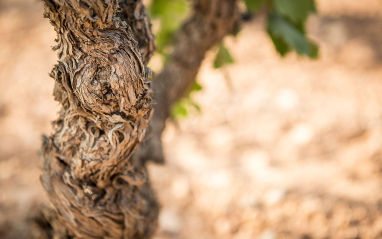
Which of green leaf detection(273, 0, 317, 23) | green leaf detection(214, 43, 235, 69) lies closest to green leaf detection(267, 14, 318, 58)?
green leaf detection(273, 0, 317, 23)

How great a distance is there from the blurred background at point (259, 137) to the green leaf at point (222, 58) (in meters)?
0.07

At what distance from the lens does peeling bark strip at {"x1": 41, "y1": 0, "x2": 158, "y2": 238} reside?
0.52m

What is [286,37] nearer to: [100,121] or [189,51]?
[189,51]

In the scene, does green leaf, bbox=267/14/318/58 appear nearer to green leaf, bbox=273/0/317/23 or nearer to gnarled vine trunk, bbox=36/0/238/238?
green leaf, bbox=273/0/317/23

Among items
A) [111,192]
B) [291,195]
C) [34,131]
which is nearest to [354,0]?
[291,195]

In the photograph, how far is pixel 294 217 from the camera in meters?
1.44

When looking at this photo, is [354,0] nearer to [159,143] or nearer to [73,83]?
[159,143]

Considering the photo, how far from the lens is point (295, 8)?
100 centimetres

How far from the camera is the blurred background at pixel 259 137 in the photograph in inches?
57.0

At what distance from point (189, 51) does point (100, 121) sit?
0.65m

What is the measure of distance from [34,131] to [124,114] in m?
1.60

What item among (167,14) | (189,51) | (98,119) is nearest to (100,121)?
(98,119)

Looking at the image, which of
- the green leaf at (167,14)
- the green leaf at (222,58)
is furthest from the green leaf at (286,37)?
the green leaf at (167,14)

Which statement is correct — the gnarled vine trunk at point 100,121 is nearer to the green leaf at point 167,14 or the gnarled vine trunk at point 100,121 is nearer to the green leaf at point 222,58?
the green leaf at point 222,58
